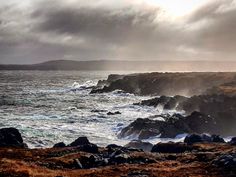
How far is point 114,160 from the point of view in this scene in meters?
39.1

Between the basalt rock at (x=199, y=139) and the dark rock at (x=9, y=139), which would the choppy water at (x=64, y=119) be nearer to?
the dark rock at (x=9, y=139)

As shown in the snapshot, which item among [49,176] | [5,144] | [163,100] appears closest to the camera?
[49,176]

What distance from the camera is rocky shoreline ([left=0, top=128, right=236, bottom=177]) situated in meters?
34.2

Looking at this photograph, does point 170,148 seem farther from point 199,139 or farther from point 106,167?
point 106,167

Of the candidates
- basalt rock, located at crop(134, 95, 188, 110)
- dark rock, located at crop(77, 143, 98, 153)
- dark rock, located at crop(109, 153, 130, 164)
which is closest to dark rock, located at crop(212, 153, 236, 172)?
dark rock, located at crop(109, 153, 130, 164)

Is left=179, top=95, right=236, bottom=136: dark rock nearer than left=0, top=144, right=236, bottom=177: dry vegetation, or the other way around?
left=0, top=144, right=236, bottom=177: dry vegetation

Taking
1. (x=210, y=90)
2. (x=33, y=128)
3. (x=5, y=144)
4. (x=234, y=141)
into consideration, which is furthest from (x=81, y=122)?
(x=210, y=90)

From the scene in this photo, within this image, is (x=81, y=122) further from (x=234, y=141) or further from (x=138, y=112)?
(x=234, y=141)

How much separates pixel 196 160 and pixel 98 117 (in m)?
44.6

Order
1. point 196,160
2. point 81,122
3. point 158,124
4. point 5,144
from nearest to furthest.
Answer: point 196,160 → point 5,144 → point 158,124 → point 81,122

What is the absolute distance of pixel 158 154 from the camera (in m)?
43.8

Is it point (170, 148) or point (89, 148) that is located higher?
point (89, 148)

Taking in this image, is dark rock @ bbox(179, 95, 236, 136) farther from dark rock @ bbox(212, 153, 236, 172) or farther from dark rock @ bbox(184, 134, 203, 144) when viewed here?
dark rock @ bbox(212, 153, 236, 172)

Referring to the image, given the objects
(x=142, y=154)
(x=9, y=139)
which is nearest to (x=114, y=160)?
(x=142, y=154)
